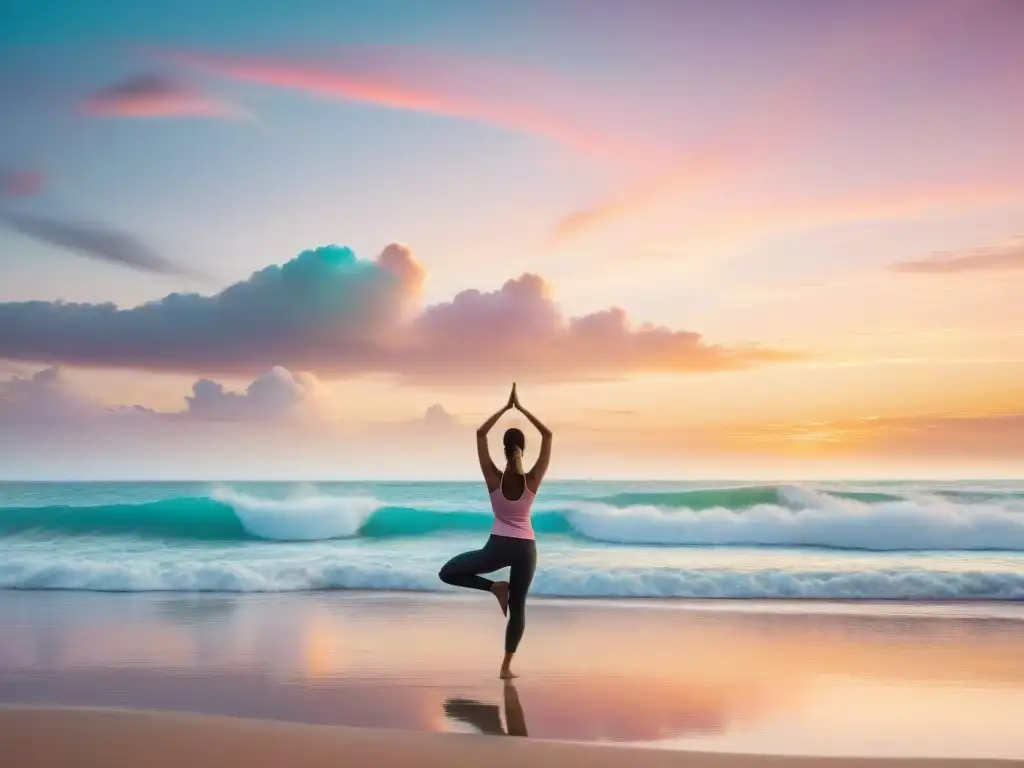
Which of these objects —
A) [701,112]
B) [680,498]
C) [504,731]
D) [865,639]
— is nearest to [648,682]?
[504,731]

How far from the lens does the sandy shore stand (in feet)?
12.8

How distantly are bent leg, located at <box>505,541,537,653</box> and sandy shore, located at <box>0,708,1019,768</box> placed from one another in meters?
1.45

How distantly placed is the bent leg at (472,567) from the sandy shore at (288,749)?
4.66 feet

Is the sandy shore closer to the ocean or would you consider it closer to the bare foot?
the bare foot

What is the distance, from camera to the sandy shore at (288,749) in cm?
389

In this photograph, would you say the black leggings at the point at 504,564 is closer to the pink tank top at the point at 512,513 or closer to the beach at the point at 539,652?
the pink tank top at the point at 512,513

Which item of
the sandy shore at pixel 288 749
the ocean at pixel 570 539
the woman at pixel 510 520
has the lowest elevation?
the sandy shore at pixel 288 749

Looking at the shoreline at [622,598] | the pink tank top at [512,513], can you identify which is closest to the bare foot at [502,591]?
the pink tank top at [512,513]

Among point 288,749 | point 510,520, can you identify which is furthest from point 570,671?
point 288,749

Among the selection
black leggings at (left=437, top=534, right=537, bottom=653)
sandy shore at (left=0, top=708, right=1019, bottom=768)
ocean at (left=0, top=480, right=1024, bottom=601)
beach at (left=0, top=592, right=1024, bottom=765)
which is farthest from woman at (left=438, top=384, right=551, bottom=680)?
ocean at (left=0, top=480, right=1024, bottom=601)

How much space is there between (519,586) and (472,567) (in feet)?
1.03

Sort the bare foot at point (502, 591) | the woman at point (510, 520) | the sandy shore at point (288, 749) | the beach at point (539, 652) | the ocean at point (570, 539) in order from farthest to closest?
the ocean at point (570, 539) → the bare foot at point (502, 591) → the woman at point (510, 520) → the beach at point (539, 652) → the sandy shore at point (288, 749)

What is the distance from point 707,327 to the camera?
13562mm

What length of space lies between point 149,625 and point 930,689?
610 centimetres
